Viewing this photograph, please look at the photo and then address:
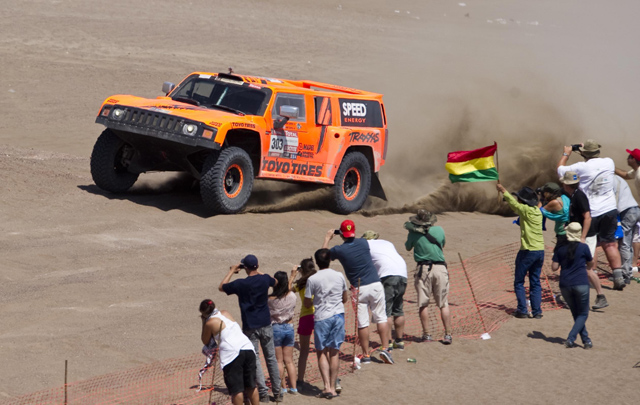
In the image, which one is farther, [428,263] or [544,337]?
[544,337]

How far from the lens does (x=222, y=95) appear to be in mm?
15039

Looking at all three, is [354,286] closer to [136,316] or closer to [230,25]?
[136,316]

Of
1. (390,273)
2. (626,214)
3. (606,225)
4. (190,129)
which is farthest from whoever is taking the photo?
(190,129)

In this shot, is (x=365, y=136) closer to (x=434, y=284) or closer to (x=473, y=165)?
(x=473, y=165)

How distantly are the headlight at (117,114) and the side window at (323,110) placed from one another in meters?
3.32

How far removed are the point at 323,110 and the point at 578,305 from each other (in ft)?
21.8

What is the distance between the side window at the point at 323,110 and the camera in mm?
15609

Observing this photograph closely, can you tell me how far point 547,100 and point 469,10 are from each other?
3728 centimetres

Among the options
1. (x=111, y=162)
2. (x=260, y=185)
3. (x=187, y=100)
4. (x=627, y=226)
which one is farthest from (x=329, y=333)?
(x=260, y=185)

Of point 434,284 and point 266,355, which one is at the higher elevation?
point 434,284

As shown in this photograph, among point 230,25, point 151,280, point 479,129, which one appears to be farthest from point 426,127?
point 230,25

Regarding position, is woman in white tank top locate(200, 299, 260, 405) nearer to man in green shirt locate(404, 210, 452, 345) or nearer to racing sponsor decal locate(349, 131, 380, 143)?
man in green shirt locate(404, 210, 452, 345)

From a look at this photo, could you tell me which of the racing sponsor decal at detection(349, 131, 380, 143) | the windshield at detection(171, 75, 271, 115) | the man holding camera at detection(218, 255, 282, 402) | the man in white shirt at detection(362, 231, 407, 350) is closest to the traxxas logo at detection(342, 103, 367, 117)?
the racing sponsor decal at detection(349, 131, 380, 143)

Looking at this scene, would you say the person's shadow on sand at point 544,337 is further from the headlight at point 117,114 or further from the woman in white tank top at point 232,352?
the headlight at point 117,114
